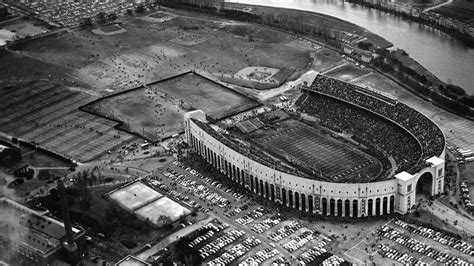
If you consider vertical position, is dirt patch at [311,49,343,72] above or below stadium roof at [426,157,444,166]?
below

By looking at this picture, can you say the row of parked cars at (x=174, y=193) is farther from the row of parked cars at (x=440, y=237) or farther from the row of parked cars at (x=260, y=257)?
the row of parked cars at (x=440, y=237)

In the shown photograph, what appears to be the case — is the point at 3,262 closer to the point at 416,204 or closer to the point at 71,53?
the point at 416,204

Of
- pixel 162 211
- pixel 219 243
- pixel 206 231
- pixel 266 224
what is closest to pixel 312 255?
pixel 266 224

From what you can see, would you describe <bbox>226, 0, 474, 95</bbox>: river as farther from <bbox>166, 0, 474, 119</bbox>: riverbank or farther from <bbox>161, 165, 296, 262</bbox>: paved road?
<bbox>161, 165, 296, 262</bbox>: paved road

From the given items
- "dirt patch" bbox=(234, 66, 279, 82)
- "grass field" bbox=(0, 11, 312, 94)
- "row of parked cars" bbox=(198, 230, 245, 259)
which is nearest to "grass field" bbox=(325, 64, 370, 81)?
"grass field" bbox=(0, 11, 312, 94)

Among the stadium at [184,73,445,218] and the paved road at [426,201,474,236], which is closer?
the paved road at [426,201,474,236]

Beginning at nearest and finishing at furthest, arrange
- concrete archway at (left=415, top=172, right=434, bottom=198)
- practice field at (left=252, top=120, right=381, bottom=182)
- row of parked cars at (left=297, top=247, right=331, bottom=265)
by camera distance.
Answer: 1. row of parked cars at (left=297, top=247, right=331, bottom=265)
2. concrete archway at (left=415, top=172, right=434, bottom=198)
3. practice field at (left=252, top=120, right=381, bottom=182)

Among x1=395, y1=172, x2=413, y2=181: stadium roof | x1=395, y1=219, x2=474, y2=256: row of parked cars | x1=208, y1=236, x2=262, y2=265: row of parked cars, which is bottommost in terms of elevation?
x1=208, y1=236, x2=262, y2=265: row of parked cars
